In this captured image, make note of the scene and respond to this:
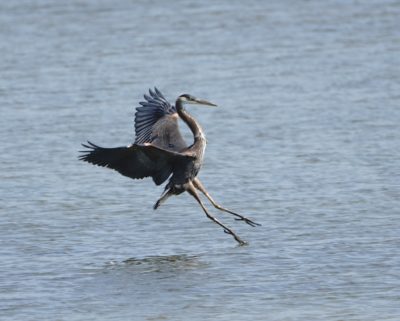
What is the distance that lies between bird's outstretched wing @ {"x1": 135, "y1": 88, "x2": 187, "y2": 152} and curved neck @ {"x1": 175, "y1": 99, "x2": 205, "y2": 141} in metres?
0.15

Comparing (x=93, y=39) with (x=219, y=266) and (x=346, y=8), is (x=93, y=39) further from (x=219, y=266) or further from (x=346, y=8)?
(x=219, y=266)

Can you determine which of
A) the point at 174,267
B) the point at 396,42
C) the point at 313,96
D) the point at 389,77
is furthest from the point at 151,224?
the point at 396,42

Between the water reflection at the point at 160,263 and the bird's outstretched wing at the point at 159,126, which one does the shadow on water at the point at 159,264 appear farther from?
the bird's outstretched wing at the point at 159,126

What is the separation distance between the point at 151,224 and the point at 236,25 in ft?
31.8

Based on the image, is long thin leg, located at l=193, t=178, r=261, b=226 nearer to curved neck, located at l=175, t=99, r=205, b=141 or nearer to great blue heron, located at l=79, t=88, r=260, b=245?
great blue heron, located at l=79, t=88, r=260, b=245

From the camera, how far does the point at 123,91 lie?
1565 cm

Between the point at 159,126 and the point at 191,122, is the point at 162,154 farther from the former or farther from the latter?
the point at 159,126

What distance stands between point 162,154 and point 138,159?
18cm

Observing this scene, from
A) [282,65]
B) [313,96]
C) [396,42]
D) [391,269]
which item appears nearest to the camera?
[391,269]

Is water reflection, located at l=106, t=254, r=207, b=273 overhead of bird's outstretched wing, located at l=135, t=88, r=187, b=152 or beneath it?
beneath

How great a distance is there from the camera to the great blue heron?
933cm

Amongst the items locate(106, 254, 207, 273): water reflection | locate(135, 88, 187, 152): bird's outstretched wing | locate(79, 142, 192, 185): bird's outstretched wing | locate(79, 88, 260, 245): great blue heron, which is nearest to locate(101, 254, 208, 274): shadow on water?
locate(106, 254, 207, 273): water reflection

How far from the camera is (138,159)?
9.42 meters

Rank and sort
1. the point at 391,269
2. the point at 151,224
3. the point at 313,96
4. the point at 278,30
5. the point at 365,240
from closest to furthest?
1. the point at 391,269
2. the point at 365,240
3. the point at 151,224
4. the point at 313,96
5. the point at 278,30
